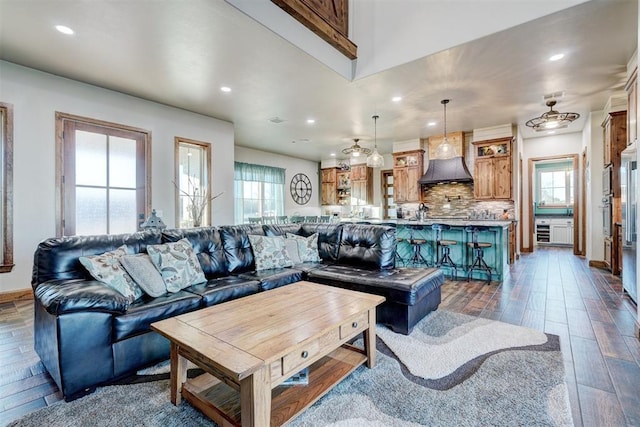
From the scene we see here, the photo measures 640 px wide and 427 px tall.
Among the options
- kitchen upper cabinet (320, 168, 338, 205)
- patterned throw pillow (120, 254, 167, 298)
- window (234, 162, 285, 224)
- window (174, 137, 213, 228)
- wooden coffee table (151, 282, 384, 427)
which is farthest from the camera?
kitchen upper cabinet (320, 168, 338, 205)

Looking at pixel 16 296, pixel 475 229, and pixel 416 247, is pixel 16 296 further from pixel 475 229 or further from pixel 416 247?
pixel 475 229

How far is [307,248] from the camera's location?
395 cm

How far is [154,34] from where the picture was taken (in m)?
3.04

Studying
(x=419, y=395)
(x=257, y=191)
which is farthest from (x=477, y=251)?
(x=257, y=191)

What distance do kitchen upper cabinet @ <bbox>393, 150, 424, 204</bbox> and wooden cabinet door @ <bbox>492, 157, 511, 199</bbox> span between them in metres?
1.72

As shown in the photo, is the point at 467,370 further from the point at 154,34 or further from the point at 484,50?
the point at 154,34

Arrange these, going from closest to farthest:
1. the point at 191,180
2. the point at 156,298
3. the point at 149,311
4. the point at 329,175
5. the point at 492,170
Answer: the point at 149,311
the point at 156,298
the point at 191,180
the point at 492,170
the point at 329,175

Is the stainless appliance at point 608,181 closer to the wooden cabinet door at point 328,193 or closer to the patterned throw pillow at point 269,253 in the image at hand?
Result: the patterned throw pillow at point 269,253

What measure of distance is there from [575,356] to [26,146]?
20.4ft

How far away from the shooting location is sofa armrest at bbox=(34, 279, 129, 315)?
1798 mm

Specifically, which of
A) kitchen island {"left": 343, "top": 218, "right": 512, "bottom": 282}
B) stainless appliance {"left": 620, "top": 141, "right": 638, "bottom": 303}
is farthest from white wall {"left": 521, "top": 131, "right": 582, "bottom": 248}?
stainless appliance {"left": 620, "top": 141, "right": 638, "bottom": 303}

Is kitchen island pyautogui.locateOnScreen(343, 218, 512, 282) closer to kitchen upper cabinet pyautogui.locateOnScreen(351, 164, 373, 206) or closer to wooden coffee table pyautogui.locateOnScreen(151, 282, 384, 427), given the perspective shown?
wooden coffee table pyautogui.locateOnScreen(151, 282, 384, 427)

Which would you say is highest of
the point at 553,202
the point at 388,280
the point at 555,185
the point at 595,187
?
the point at 555,185

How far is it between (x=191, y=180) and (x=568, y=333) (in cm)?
579
